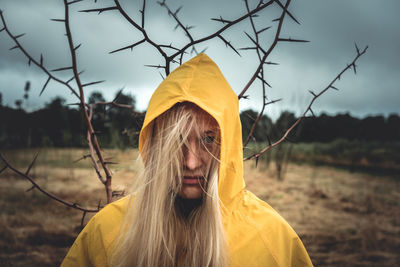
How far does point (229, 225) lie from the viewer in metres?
1.10

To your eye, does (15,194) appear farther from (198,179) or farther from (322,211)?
(322,211)

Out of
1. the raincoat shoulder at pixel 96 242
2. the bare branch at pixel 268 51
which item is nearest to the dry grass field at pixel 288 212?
the raincoat shoulder at pixel 96 242

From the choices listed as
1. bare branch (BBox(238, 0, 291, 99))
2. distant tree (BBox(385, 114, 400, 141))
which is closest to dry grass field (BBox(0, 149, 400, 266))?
bare branch (BBox(238, 0, 291, 99))

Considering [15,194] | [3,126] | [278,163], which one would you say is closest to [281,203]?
[278,163]

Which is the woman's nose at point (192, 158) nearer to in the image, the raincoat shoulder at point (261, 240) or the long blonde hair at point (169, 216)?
the long blonde hair at point (169, 216)

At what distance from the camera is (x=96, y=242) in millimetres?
1084

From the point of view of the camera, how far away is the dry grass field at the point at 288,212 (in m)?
3.54

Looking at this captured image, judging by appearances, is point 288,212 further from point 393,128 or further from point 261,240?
point 393,128

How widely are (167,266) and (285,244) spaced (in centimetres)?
59

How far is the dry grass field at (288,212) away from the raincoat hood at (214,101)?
0.56 meters

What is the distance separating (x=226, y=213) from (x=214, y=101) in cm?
59

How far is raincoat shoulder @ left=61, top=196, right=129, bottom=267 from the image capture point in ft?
3.49

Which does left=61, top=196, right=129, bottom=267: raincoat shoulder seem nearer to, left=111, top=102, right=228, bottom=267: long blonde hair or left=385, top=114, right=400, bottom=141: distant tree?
left=111, top=102, right=228, bottom=267: long blonde hair

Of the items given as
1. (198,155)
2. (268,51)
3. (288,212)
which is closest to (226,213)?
(198,155)
